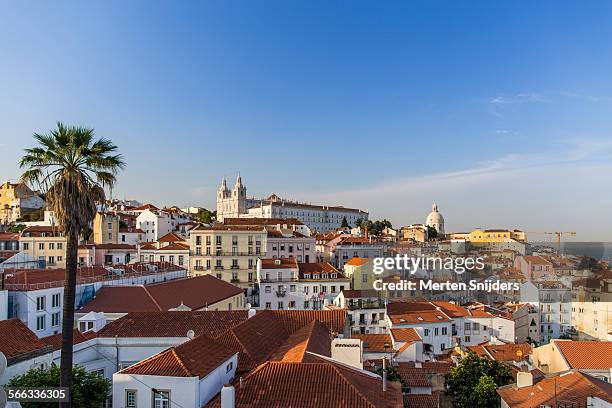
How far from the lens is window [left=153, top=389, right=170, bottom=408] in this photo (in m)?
13.0

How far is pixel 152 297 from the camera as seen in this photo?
105ft

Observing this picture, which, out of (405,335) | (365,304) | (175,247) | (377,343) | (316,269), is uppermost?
(175,247)

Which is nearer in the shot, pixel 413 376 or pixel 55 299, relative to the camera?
pixel 413 376

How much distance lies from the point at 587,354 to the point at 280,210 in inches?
4322

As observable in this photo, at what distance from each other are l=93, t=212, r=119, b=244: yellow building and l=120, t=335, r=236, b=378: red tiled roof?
64129 mm

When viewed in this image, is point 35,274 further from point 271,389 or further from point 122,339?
point 271,389

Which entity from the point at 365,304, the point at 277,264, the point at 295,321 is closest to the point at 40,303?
the point at 295,321

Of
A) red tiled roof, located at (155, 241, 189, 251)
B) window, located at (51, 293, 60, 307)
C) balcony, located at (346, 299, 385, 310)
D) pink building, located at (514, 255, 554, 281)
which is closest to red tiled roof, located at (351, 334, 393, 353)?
balcony, located at (346, 299, 385, 310)

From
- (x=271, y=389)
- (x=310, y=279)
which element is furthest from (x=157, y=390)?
(x=310, y=279)

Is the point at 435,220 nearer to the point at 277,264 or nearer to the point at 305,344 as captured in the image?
the point at 277,264

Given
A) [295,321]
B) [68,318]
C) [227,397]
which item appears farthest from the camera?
[295,321]

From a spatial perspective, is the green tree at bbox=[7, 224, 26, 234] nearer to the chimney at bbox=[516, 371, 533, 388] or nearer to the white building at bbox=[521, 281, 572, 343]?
the white building at bbox=[521, 281, 572, 343]

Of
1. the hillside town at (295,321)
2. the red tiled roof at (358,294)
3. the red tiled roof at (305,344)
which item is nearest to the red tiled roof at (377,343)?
the hillside town at (295,321)

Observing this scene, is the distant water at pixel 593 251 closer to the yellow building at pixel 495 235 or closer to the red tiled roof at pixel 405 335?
the yellow building at pixel 495 235
